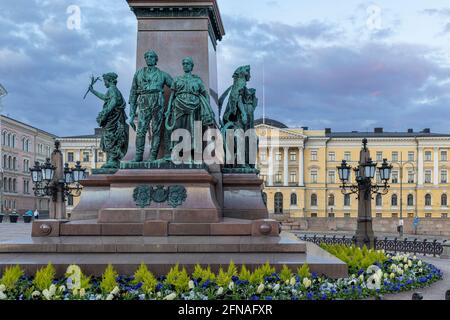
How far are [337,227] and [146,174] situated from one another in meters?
51.4

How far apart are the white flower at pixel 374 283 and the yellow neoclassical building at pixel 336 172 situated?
301 ft

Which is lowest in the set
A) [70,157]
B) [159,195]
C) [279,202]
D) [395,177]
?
[279,202]

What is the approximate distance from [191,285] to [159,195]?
3.82 metres

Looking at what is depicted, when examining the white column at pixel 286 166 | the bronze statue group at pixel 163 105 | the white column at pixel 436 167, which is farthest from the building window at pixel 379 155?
the bronze statue group at pixel 163 105

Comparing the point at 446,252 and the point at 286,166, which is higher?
the point at 286,166

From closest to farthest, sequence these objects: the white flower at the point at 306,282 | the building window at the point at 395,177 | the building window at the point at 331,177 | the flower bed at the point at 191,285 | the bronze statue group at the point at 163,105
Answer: the flower bed at the point at 191,285 → the white flower at the point at 306,282 → the bronze statue group at the point at 163,105 → the building window at the point at 395,177 → the building window at the point at 331,177

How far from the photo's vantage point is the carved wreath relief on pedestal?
1251 cm

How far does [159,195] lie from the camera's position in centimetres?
1258

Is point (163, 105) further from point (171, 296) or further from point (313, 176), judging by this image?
point (313, 176)

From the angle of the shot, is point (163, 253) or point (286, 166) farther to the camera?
point (286, 166)

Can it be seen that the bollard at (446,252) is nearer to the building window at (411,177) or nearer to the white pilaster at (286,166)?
the white pilaster at (286,166)

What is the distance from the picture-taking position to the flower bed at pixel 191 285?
8836 millimetres

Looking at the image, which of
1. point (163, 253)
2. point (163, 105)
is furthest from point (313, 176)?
point (163, 253)
